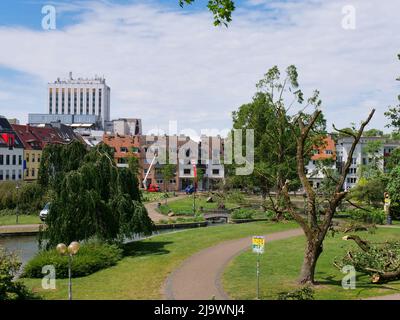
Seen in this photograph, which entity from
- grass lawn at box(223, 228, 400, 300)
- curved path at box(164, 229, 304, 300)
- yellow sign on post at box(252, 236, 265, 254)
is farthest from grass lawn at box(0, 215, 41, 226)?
yellow sign on post at box(252, 236, 265, 254)

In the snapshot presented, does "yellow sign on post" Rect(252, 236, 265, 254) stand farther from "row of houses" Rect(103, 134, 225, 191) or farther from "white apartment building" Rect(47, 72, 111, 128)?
"white apartment building" Rect(47, 72, 111, 128)

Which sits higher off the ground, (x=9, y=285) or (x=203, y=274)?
(x=9, y=285)

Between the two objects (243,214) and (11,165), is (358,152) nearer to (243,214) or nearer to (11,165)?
(243,214)

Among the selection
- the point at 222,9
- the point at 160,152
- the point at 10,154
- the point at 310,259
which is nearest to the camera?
the point at 222,9

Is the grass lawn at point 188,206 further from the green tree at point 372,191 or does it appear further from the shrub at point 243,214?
the green tree at point 372,191

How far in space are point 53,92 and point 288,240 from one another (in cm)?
17974

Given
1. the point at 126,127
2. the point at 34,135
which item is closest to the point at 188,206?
the point at 34,135

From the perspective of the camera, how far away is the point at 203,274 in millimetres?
21250

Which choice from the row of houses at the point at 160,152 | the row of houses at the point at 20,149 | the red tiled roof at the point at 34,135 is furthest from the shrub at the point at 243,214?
the red tiled roof at the point at 34,135

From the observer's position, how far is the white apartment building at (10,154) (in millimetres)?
68938

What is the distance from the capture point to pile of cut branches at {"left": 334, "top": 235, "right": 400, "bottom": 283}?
19494 mm

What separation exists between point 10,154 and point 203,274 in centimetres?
5768
